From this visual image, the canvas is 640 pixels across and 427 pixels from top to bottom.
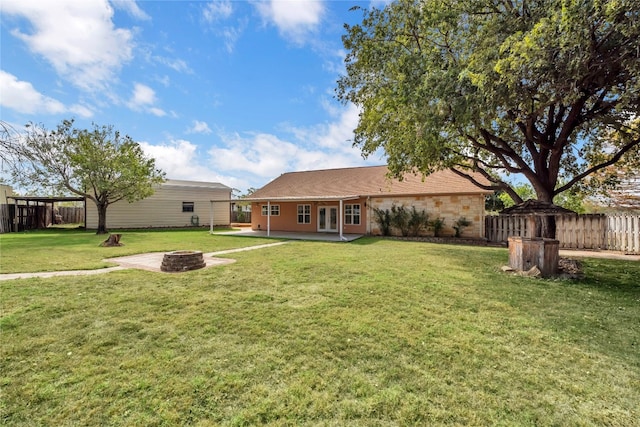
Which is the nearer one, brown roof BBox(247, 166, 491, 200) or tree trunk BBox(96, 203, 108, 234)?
brown roof BBox(247, 166, 491, 200)

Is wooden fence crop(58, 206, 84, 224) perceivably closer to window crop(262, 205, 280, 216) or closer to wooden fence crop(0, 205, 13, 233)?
wooden fence crop(0, 205, 13, 233)

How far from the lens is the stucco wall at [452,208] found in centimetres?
1416

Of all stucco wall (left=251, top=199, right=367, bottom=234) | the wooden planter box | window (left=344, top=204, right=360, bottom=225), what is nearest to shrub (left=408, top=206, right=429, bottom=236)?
stucco wall (left=251, top=199, right=367, bottom=234)

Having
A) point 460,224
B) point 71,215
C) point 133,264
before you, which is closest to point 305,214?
point 460,224

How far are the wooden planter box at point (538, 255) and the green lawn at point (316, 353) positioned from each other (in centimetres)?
99

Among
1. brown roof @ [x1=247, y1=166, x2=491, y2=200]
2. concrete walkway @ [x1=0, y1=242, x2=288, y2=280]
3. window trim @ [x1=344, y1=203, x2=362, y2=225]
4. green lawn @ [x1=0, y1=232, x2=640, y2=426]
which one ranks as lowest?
green lawn @ [x1=0, y1=232, x2=640, y2=426]

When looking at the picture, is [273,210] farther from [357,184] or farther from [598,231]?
[598,231]

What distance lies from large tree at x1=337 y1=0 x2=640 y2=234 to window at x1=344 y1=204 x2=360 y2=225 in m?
5.62

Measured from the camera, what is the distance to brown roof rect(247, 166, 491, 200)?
1536 cm

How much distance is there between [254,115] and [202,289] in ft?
42.6

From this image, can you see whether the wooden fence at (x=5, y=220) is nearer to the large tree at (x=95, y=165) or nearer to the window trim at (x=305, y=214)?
the large tree at (x=95, y=165)

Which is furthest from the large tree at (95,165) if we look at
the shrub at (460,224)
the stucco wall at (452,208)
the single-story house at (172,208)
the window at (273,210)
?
the shrub at (460,224)

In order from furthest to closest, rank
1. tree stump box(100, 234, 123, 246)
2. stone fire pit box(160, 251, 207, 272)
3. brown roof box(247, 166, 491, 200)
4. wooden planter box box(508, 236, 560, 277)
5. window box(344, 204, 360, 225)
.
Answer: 1. window box(344, 204, 360, 225)
2. brown roof box(247, 166, 491, 200)
3. tree stump box(100, 234, 123, 246)
4. stone fire pit box(160, 251, 207, 272)
5. wooden planter box box(508, 236, 560, 277)

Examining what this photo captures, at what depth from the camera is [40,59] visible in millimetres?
5297
